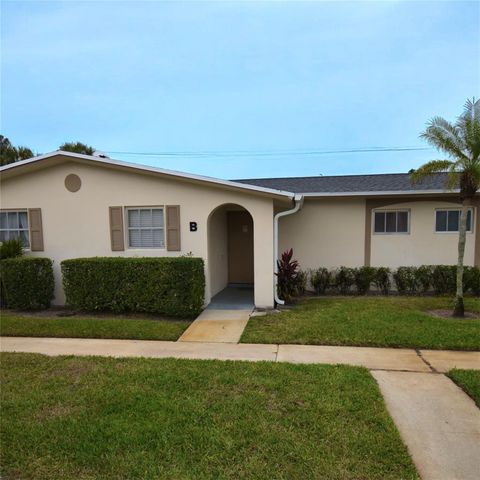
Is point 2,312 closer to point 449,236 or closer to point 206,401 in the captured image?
point 206,401

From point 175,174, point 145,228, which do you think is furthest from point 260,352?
point 145,228

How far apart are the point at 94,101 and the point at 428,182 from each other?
11511mm

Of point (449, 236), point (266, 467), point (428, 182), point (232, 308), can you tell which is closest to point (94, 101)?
point (232, 308)

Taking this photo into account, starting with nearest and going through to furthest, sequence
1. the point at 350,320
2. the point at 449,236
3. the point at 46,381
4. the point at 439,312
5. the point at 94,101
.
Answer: the point at 46,381 → the point at 350,320 → the point at 439,312 → the point at 449,236 → the point at 94,101

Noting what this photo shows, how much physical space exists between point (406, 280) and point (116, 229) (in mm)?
7432

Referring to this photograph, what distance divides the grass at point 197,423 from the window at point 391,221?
6.64 m

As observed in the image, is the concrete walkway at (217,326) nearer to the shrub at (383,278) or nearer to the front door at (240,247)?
the front door at (240,247)

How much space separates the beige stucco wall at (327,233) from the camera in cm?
1040

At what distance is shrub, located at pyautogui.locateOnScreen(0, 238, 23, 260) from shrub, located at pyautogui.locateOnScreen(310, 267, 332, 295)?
7408 millimetres

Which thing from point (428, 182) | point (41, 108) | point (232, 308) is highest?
point (41, 108)

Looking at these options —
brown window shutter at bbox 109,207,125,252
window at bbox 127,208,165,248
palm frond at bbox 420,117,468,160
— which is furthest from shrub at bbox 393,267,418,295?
brown window shutter at bbox 109,207,125,252

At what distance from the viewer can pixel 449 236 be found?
10.1 meters

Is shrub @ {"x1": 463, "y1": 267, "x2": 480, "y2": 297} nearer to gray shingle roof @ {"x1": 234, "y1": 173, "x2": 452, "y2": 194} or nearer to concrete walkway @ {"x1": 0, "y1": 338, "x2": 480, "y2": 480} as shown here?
gray shingle roof @ {"x1": 234, "y1": 173, "x2": 452, "y2": 194}

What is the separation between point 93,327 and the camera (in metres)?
6.58
